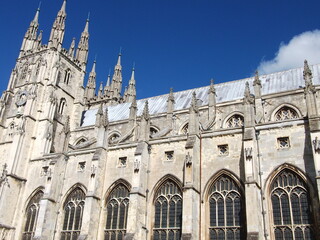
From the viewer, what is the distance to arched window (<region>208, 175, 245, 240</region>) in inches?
803

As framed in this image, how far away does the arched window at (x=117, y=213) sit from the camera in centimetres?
2398

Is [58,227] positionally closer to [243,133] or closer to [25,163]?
[25,163]

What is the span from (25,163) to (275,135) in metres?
22.4

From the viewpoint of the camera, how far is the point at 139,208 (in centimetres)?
2261

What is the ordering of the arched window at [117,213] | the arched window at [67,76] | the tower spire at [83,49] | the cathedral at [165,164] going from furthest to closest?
the tower spire at [83,49]
the arched window at [67,76]
the arched window at [117,213]
the cathedral at [165,164]

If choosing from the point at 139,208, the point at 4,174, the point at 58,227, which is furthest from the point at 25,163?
the point at 139,208

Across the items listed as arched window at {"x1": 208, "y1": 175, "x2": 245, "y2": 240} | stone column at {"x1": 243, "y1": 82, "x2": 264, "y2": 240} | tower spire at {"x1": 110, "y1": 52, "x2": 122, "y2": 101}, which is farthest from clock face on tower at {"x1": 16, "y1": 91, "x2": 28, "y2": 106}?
stone column at {"x1": 243, "y1": 82, "x2": 264, "y2": 240}

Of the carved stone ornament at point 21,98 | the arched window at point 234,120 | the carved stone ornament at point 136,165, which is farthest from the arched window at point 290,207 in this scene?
the carved stone ornament at point 21,98

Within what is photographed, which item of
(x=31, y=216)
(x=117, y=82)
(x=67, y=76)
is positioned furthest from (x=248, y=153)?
(x=117, y=82)

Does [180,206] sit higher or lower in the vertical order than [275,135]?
lower

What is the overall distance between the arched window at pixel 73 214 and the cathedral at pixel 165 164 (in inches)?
3.2

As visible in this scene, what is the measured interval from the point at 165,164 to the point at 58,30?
23.0 m

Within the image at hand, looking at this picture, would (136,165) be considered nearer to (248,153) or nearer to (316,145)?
(248,153)

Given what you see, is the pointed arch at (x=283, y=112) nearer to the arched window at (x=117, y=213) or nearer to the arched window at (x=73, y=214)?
the arched window at (x=117, y=213)
